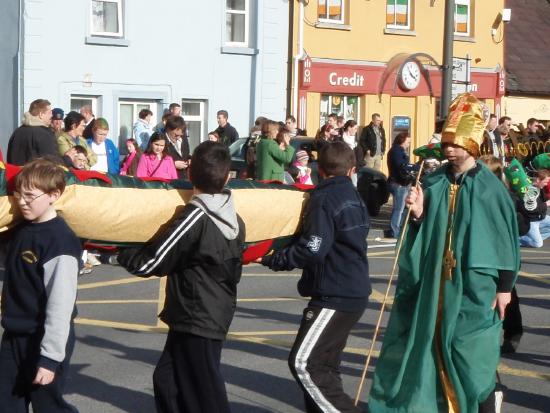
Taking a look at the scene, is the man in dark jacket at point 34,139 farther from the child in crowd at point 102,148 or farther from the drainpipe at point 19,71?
the drainpipe at point 19,71

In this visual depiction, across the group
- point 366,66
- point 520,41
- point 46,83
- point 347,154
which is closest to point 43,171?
point 347,154

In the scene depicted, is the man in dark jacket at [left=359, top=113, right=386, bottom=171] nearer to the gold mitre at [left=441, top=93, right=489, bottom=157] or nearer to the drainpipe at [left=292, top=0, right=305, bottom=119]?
the drainpipe at [left=292, top=0, right=305, bottom=119]

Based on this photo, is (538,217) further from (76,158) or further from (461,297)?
(76,158)

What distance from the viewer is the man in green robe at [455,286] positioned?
22.3 ft

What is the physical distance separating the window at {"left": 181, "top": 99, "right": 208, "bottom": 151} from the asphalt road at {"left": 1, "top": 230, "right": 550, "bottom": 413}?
12035 mm

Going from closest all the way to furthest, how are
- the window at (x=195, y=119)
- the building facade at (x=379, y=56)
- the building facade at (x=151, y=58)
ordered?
the building facade at (x=151, y=58) → the window at (x=195, y=119) → the building facade at (x=379, y=56)

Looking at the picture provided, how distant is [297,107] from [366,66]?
2.89 metres

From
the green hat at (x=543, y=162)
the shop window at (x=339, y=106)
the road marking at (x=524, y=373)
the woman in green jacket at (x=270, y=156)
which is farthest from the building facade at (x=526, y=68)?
the road marking at (x=524, y=373)

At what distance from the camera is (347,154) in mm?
6816

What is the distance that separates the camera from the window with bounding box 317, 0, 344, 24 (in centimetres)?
2908

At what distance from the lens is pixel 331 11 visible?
96.5 feet

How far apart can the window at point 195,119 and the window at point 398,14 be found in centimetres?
669

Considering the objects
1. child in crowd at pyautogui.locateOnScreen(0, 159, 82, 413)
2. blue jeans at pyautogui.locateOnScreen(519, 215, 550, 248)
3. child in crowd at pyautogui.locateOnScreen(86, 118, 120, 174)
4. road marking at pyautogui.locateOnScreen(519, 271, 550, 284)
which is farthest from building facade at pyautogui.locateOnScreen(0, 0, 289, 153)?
child in crowd at pyautogui.locateOnScreen(0, 159, 82, 413)

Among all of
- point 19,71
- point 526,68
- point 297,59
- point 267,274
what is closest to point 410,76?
point 297,59
